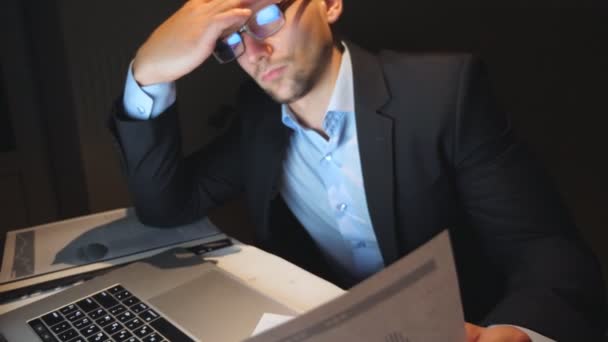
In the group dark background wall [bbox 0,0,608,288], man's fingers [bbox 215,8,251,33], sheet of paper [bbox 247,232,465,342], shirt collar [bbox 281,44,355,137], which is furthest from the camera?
dark background wall [bbox 0,0,608,288]

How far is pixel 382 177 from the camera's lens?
89cm

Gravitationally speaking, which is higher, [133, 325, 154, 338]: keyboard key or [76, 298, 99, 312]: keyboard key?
[76, 298, 99, 312]: keyboard key

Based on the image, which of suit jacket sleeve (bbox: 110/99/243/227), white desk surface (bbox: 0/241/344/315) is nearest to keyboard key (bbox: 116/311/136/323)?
white desk surface (bbox: 0/241/344/315)

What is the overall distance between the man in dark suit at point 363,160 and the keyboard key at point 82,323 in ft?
1.15

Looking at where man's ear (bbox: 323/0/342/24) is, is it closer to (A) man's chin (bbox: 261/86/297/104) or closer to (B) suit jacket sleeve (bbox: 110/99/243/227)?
(A) man's chin (bbox: 261/86/297/104)

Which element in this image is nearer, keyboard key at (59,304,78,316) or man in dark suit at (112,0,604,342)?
keyboard key at (59,304,78,316)

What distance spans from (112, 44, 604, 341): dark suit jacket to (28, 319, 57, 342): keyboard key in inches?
14.1

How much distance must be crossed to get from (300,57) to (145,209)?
1.51 ft

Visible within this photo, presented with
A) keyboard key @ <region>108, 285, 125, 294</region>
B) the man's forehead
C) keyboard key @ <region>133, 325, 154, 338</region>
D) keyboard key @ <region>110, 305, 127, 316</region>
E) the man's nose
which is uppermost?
the man's forehead

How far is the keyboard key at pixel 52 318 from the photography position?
2.24 feet

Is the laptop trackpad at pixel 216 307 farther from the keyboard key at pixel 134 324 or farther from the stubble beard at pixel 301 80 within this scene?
the stubble beard at pixel 301 80

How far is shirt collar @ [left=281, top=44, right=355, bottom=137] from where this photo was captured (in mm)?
938

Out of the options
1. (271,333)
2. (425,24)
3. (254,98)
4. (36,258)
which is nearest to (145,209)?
(36,258)

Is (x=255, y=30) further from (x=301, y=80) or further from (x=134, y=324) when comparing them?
(x=134, y=324)
